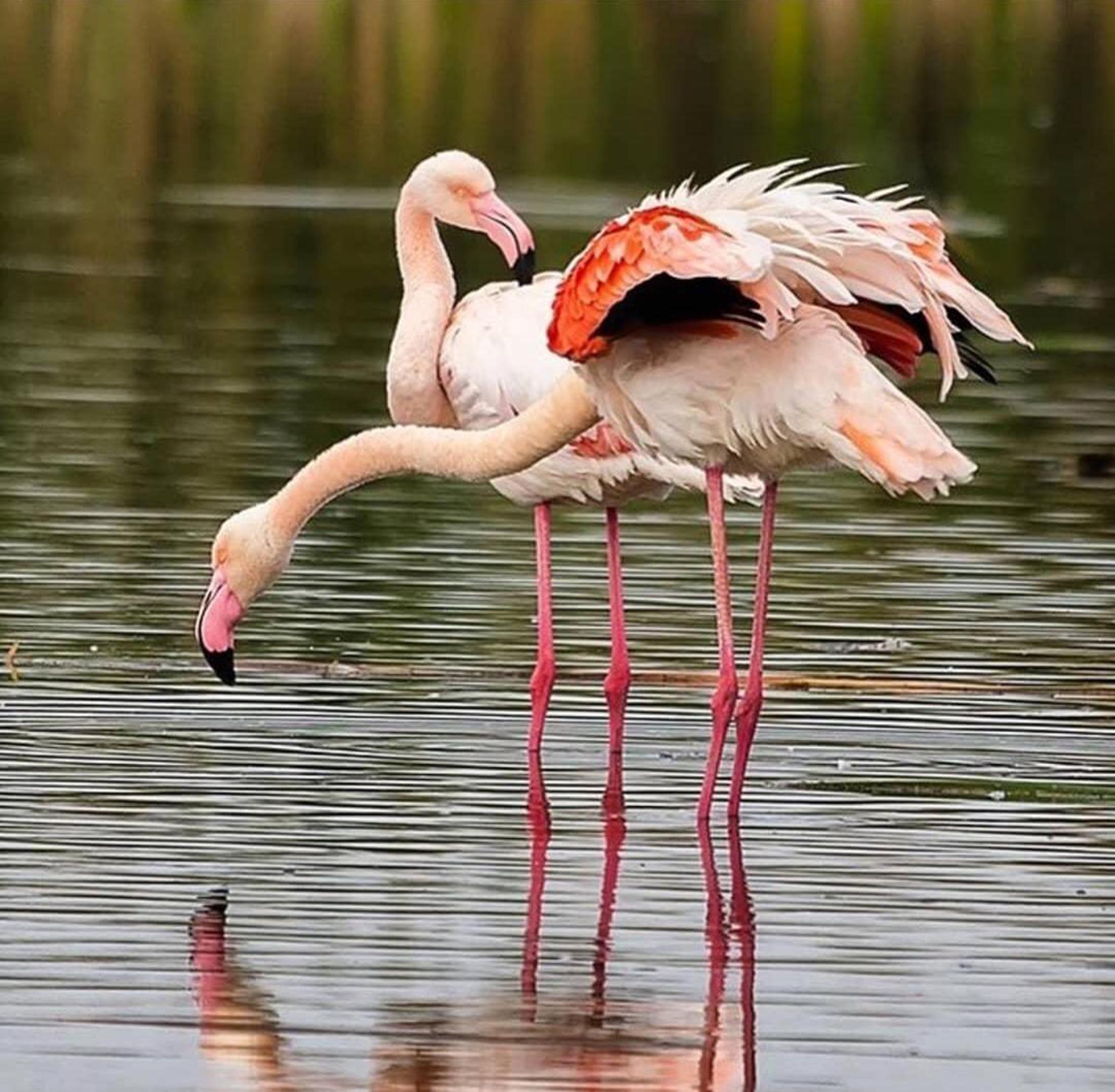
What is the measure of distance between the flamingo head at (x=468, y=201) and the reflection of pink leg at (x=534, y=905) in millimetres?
2159

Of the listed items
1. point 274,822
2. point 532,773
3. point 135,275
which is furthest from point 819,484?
point 135,275

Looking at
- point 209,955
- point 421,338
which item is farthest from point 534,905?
point 421,338

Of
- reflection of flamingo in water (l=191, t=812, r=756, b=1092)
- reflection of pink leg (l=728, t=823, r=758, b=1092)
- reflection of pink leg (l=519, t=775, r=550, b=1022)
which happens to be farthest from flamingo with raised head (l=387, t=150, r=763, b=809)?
reflection of flamingo in water (l=191, t=812, r=756, b=1092)

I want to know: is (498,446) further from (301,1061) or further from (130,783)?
(301,1061)

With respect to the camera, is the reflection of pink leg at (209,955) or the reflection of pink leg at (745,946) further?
the reflection of pink leg at (209,955)

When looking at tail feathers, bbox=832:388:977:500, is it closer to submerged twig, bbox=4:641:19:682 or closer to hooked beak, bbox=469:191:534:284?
hooked beak, bbox=469:191:534:284

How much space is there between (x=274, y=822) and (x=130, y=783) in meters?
0.59

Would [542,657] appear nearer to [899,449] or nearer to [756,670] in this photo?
[756,670]

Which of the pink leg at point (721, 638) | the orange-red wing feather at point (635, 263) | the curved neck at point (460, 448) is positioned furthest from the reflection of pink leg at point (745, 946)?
the orange-red wing feather at point (635, 263)

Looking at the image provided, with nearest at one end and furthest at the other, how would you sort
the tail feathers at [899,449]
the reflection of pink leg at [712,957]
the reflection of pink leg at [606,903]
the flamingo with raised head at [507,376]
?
the reflection of pink leg at [712,957] → the reflection of pink leg at [606,903] → the tail feathers at [899,449] → the flamingo with raised head at [507,376]

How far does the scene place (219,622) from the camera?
425 inches

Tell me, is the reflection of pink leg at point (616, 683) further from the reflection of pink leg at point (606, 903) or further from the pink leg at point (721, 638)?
the reflection of pink leg at point (606, 903)

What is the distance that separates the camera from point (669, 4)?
200 feet

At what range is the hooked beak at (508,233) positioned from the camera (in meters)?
12.4
